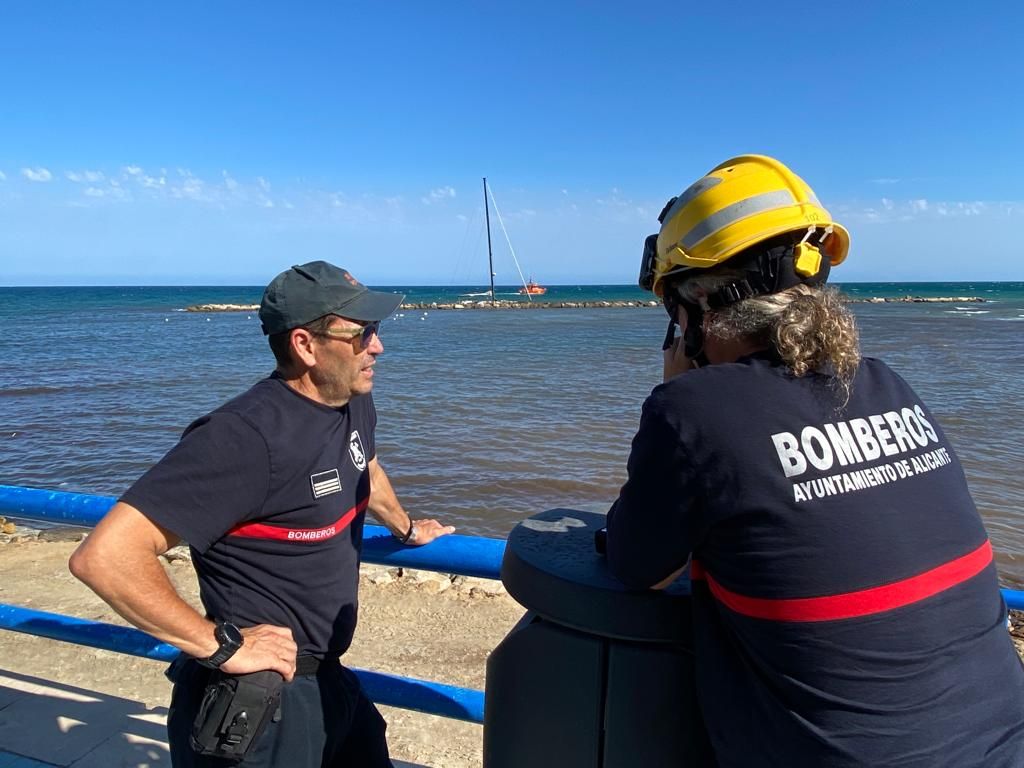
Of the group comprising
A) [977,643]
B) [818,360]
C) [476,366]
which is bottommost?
[476,366]

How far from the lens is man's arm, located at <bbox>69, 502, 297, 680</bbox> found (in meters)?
1.63

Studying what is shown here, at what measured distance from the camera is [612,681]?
4.77 ft

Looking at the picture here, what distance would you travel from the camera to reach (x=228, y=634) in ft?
5.90

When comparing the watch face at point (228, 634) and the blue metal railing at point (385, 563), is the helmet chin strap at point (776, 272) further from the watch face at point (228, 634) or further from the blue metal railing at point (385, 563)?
the watch face at point (228, 634)

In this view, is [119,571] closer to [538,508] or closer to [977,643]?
[977,643]

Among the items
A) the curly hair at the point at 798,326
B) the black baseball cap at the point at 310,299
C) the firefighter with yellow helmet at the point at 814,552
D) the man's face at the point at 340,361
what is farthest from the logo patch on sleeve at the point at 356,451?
the curly hair at the point at 798,326

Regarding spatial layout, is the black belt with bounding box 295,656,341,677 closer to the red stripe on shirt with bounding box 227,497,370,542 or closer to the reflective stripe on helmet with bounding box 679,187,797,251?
the red stripe on shirt with bounding box 227,497,370,542

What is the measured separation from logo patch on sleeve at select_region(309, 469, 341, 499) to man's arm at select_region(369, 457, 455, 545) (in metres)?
0.32

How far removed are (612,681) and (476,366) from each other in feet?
71.9

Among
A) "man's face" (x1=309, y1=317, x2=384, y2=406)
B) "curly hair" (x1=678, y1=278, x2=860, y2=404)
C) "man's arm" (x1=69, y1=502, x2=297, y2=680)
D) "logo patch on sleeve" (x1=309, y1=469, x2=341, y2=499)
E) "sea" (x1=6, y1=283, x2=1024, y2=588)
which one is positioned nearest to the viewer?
"curly hair" (x1=678, y1=278, x2=860, y2=404)

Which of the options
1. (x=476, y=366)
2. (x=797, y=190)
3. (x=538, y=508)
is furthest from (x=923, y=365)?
(x=797, y=190)

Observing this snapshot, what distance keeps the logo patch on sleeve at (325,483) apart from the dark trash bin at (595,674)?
701mm

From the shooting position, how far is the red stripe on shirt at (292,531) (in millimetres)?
1931

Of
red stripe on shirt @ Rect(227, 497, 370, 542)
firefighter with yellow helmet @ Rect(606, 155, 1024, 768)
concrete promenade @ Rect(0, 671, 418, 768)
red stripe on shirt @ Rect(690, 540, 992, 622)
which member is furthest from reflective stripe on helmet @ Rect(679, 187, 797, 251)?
concrete promenade @ Rect(0, 671, 418, 768)
